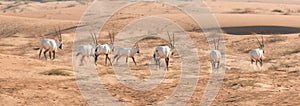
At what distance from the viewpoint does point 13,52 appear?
28312mm

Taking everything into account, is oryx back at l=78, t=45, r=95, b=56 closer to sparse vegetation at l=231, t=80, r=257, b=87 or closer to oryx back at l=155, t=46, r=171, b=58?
oryx back at l=155, t=46, r=171, b=58

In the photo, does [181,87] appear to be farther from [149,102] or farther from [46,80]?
[46,80]

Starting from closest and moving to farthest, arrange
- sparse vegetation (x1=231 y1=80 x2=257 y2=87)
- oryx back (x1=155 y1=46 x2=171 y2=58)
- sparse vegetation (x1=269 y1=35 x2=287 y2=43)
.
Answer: sparse vegetation (x1=231 y1=80 x2=257 y2=87)
oryx back (x1=155 y1=46 x2=171 y2=58)
sparse vegetation (x1=269 y1=35 x2=287 y2=43)

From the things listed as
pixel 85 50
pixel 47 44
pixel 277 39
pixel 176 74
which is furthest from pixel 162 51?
pixel 277 39

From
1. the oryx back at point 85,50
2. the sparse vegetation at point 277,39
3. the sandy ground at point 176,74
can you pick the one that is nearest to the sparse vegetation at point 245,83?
the sandy ground at point 176,74

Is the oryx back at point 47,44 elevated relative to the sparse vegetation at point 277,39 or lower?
elevated

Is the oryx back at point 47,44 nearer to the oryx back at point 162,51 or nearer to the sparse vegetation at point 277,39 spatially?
the oryx back at point 162,51

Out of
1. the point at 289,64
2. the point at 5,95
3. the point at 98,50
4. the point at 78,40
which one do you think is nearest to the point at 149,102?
the point at 5,95

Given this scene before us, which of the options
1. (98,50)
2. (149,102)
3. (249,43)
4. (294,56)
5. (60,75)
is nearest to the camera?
(149,102)

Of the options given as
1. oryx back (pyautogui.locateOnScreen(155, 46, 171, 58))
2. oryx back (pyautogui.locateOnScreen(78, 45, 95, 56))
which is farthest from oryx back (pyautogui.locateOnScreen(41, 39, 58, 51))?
oryx back (pyautogui.locateOnScreen(155, 46, 171, 58))

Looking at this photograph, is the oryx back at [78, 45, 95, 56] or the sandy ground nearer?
the sandy ground

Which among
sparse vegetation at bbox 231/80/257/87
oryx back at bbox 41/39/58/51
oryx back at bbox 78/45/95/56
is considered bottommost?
sparse vegetation at bbox 231/80/257/87

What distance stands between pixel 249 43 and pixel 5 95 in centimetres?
1967

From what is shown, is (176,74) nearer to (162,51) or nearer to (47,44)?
(162,51)
